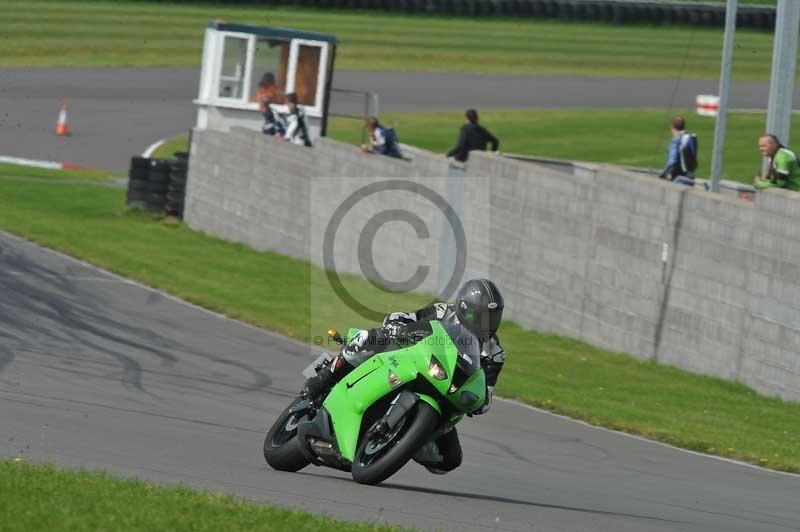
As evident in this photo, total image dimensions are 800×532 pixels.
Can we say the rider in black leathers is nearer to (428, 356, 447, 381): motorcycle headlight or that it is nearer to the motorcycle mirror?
the motorcycle mirror

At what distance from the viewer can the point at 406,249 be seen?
21.8m

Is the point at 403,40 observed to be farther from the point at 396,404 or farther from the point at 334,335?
the point at 396,404

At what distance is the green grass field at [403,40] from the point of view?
147 feet

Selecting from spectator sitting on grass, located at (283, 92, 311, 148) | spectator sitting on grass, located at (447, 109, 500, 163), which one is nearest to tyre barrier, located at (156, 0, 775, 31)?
spectator sitting on grass, located at (283, 92, 311, 148)

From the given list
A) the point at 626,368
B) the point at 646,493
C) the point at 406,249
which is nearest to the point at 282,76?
the point at 406,249

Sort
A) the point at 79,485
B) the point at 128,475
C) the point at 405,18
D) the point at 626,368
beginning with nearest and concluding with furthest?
the point at 79,485 < the point at 128,475 < the point at 626,368 < the point at 405,18

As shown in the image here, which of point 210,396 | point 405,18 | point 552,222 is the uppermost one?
point 405,18

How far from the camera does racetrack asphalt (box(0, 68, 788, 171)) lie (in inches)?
1337

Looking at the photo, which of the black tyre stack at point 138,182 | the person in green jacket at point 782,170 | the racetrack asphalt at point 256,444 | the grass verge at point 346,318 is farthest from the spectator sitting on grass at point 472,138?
the person in green jacket at point 782,170

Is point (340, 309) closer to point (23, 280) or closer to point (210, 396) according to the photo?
point (23, 280)

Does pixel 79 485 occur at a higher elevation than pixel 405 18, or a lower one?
lower

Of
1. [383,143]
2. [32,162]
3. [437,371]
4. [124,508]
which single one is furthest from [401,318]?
[32,162]

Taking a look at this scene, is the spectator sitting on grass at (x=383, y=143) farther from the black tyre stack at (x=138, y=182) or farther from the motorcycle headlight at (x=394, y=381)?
the motorcycle headlight at (x=394, y=381)

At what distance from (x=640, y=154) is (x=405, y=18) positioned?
15768mm
